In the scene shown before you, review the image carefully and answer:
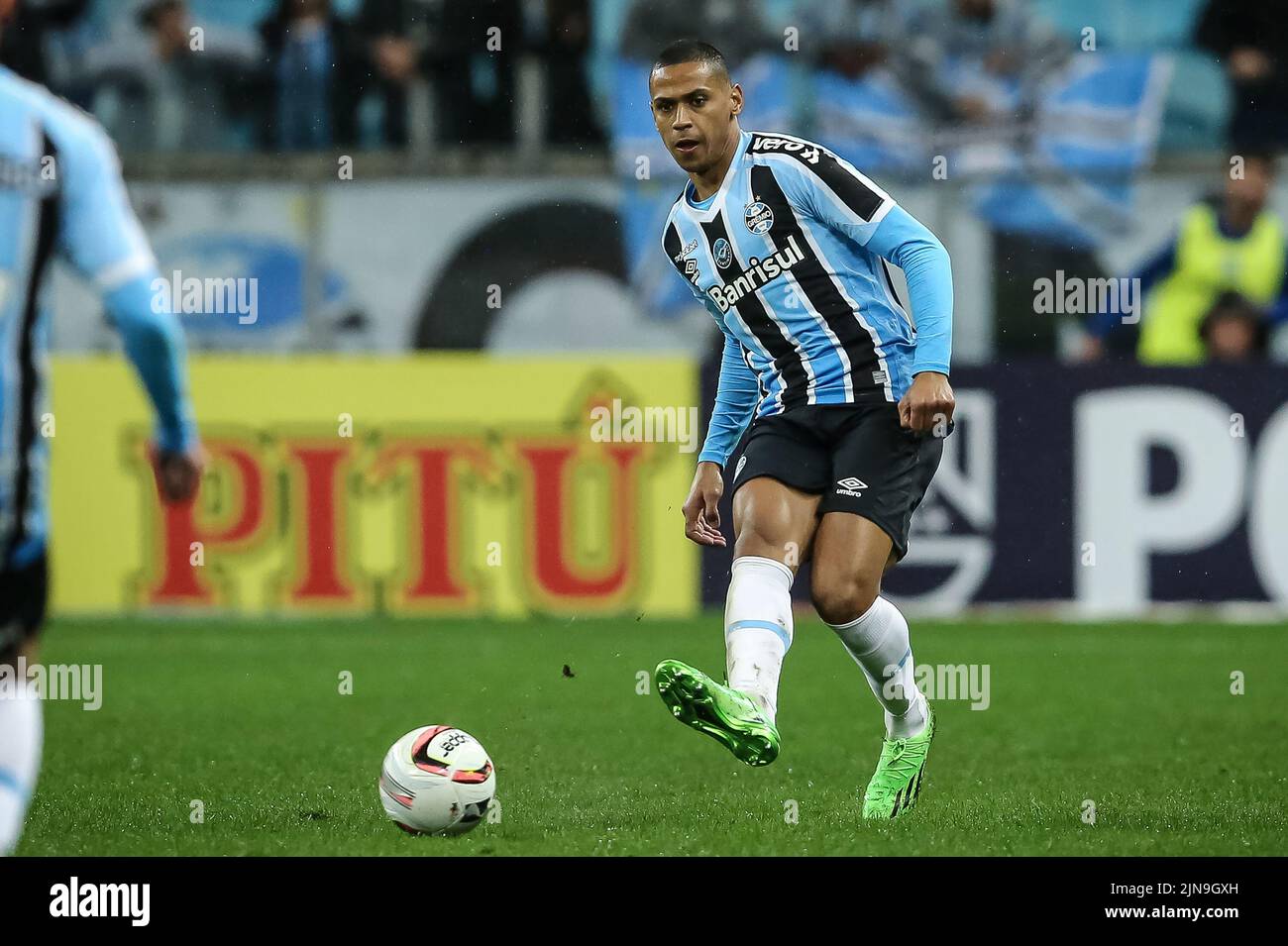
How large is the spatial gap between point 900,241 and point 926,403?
1.79ft

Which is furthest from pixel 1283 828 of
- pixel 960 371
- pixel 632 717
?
pixel 960 371

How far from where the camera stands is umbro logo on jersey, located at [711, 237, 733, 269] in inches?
231

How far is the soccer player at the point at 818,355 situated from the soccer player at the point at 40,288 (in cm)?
196

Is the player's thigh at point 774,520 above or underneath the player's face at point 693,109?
underneath

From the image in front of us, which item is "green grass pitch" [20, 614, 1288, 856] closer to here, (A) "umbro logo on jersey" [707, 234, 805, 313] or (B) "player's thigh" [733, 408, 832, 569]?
(B) "player's thigh" [733, 408, 832, 569]

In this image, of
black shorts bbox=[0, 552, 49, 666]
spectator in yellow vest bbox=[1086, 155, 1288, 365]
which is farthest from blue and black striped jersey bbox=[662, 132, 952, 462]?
spectator in yellow vest bbox=[1086, 155, 1288, 365]

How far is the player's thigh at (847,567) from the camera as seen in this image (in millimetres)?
5609

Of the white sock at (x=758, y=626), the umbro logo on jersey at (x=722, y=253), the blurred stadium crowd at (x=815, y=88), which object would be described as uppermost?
the blurred stadium crowd at (x=815, y=88)

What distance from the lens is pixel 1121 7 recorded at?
13.4 m

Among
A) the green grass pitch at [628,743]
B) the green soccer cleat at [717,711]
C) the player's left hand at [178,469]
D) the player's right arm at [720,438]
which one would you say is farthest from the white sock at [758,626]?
the player's left hand at [178,469]

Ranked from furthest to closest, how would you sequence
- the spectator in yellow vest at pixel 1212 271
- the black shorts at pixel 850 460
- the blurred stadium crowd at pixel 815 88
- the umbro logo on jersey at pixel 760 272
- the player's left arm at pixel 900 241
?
the blurred stadium crowd at pixel 815 88
the spectator in yellow vest at pixel 1212 271
the umbro logo on jersey at pixel 760 272
the black shorts at pixel 850 460
the player's left arm at pixel 900 241

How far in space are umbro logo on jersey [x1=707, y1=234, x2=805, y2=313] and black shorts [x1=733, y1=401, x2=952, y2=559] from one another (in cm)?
37

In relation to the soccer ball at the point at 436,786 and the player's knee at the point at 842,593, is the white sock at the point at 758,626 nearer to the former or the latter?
the player's knee at the point at 842,593

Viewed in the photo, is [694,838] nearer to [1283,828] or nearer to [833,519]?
[833,519]
